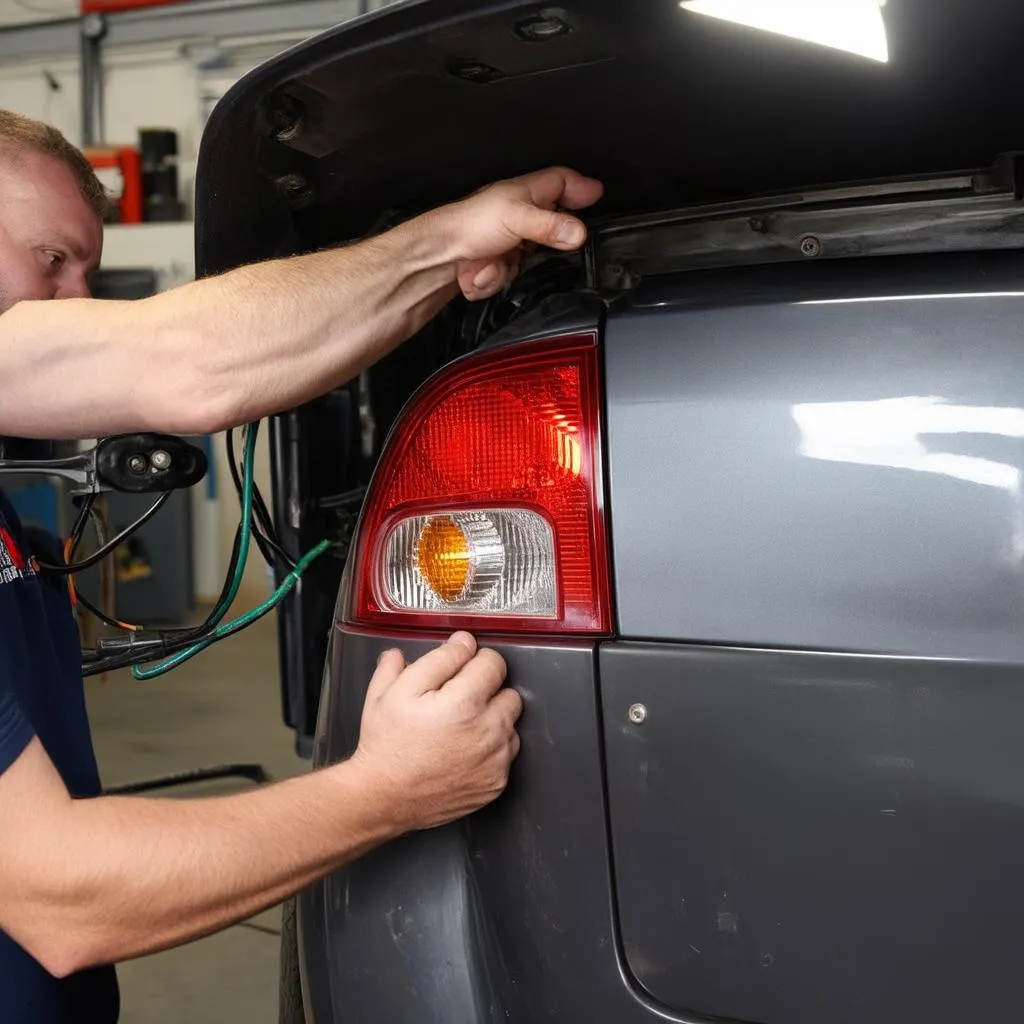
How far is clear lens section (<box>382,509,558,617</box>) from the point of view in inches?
40.8

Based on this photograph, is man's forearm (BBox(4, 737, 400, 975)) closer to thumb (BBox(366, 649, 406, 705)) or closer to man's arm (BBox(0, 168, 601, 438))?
thumb (BBox(366, 649, 406, 705))

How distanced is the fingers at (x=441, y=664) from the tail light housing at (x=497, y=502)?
0.02m

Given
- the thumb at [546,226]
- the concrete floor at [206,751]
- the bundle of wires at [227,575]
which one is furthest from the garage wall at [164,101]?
the thumb at [546,226]

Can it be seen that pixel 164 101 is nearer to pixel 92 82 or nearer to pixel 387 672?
pixel 92 82

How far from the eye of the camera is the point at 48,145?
4.73 ft

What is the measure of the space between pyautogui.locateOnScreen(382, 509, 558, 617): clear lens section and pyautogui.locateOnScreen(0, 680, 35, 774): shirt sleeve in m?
0.34

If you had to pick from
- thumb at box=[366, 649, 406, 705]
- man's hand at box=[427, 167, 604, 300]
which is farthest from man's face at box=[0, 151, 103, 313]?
thumb at box=[366, 649, 406, 705]

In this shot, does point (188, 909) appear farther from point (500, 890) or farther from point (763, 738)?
point (763, 738)

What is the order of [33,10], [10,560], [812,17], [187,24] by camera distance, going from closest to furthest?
[812,17] → [10,560] → [187,24] → [33,10]

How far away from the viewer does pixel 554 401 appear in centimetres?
102

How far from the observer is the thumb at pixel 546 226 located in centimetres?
110

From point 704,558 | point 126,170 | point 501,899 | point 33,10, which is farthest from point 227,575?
point 33,10

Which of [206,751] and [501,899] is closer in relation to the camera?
[501,899]

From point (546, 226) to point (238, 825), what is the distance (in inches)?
23.8
